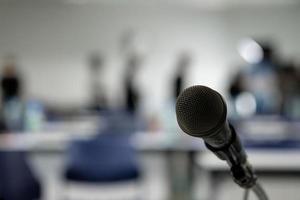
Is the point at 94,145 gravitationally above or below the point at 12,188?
above

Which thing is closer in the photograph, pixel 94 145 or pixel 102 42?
pixel 94 145

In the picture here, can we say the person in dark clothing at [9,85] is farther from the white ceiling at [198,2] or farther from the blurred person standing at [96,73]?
the white ceiling at [198,2]

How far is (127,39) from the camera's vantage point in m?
7.76

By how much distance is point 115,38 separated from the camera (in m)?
7.58

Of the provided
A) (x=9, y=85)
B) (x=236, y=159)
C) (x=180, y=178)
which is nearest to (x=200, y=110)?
(x=236, y=159)

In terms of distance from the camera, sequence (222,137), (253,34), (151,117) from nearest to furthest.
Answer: (222,137) → (151,117) → (253,34)

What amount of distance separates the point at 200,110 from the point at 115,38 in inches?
278

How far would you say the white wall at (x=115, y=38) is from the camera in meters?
7.46

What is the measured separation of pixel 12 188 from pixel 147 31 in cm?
528

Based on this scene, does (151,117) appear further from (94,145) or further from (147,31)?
(147,31)

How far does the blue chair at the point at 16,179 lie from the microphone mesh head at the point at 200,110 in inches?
88.6

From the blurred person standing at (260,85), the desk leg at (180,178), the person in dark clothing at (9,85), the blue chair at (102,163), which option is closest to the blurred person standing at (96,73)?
the person in dark clothing at (9,85)

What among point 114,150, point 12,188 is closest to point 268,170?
point 114,150

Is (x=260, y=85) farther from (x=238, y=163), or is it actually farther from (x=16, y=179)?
(x=238, y=163)
